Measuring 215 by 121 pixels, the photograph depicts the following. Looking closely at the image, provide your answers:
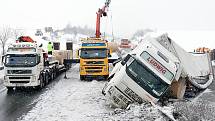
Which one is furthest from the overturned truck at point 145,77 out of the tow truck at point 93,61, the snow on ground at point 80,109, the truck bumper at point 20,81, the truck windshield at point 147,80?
the tow truck at point 93,61

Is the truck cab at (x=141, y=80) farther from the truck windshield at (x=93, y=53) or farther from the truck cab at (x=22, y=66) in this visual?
the truck windshield at (x=93, y=53)

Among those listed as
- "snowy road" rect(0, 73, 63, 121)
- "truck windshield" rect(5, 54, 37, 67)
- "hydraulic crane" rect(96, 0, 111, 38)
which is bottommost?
"snowy road" rect(0, 73, 63, 121)

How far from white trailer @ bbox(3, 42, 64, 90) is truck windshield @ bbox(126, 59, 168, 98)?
7394 millimetres

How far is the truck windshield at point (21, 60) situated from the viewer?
69.8 feet

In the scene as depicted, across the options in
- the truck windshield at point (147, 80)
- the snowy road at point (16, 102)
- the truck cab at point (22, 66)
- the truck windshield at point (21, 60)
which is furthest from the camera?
the truck windshield at point (21, 60)

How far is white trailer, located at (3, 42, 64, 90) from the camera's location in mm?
21125

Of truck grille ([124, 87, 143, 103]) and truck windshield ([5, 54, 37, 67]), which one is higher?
truck windshield ([5, 54, 37, 67])

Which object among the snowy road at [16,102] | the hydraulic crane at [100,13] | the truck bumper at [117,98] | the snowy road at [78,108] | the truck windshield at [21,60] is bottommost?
the snowy road at [16,102]

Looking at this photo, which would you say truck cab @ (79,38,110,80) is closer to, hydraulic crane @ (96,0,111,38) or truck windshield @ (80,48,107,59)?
truck windshield @ (80,48,107,59)

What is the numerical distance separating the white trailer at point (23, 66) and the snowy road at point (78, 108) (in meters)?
0.61

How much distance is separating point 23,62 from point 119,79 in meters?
7.70

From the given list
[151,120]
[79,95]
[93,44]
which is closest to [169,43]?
[79,95]

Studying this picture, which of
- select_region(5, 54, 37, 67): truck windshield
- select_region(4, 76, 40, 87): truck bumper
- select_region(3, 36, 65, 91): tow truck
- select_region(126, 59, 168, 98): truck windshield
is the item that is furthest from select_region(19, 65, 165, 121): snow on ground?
select_region(5, 54, 37, 67): truck windshield

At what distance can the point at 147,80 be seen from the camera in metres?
15.8
